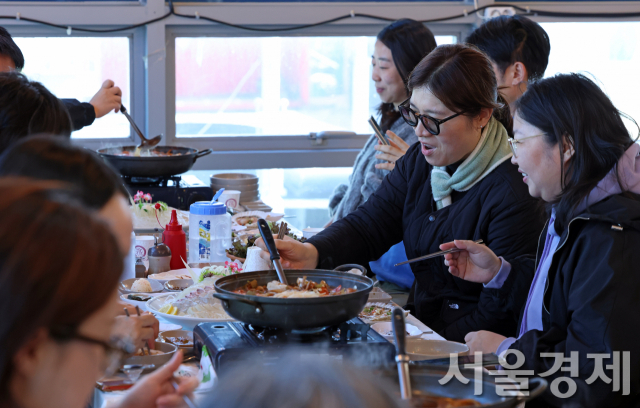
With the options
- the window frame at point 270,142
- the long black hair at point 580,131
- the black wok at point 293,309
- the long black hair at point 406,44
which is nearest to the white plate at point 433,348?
the black wok at point 293,309

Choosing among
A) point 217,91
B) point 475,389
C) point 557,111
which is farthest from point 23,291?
point 217,91

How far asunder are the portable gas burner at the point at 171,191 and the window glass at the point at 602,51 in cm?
279

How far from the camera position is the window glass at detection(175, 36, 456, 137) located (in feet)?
14.5

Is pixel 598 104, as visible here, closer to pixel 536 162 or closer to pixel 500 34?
pixel 536 162

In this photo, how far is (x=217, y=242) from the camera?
2379mm

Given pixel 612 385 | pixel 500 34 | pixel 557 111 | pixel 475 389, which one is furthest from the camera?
pixel 500 34

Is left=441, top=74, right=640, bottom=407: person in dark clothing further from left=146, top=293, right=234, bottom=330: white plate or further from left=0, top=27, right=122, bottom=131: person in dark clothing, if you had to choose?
left=0, top=27, right=122, bottom=131: person in dark clothing

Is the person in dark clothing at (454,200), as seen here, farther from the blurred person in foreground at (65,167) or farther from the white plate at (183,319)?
the blurred person in foreground at (65,167)

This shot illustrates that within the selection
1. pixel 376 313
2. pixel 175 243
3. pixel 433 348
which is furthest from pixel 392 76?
pixel 433 348

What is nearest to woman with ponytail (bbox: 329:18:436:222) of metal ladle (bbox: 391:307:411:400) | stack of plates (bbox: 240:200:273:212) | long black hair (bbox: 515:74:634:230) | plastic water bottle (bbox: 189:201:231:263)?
stack of plates (bbox: 240:200:273:212)

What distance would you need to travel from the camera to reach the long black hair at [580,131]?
5.42ft

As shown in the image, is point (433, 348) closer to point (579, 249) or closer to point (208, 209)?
point (579, 249)

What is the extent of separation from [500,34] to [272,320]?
84.9 inches

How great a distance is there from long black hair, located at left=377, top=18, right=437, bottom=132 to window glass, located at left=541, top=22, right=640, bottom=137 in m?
1.56
